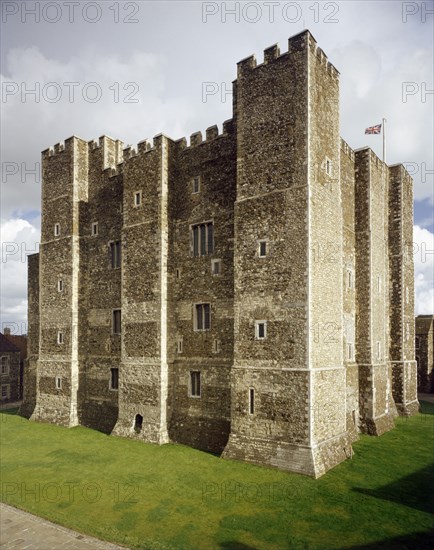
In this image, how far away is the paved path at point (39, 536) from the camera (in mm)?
12664

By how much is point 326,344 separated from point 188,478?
27.8ft

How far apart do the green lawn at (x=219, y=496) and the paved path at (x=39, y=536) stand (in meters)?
0.37

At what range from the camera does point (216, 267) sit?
23578mm

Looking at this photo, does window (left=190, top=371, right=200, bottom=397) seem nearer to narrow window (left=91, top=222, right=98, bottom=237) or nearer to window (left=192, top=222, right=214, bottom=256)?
window (left=192, top=222, right=214, bottom=256)

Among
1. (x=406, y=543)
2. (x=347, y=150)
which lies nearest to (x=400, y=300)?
(x=347, y=150)

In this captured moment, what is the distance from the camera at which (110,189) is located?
2973 cm

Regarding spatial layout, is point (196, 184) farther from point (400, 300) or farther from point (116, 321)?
point (400, 300)

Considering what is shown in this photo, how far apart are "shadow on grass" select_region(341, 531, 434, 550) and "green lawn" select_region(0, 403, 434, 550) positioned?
0.05 m

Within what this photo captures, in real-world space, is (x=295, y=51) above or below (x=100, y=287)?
above

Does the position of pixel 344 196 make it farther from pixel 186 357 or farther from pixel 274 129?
pixel 186 357

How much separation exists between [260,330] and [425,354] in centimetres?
3340

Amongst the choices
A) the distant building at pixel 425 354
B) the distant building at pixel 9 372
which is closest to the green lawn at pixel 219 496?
the distant building at pixel 9 372

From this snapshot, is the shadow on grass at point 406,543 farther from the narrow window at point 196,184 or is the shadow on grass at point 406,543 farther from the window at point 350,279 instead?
the narrow window at point 196,184

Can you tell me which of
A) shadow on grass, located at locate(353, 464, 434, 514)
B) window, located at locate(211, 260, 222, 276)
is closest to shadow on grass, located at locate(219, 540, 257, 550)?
shadow on grass, located at locate(353, 464, 434, 514)
